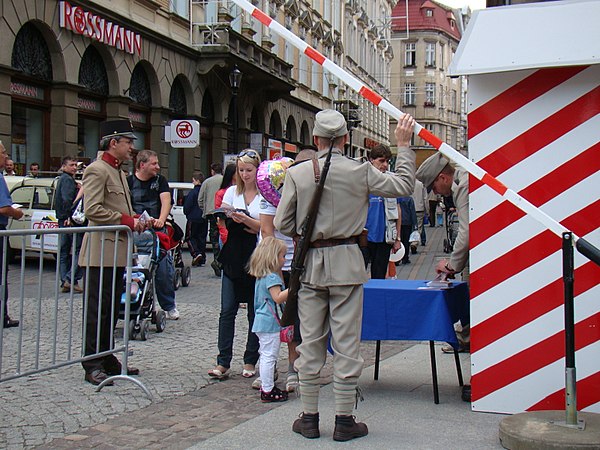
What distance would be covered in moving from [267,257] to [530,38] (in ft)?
7.16

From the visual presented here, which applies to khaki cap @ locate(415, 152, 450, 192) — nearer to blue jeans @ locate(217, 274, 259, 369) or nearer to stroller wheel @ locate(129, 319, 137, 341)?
blue jeans @ locate(217, 274, 259, 369)

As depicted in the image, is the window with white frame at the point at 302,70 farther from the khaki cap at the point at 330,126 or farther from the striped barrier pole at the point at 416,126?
the striped barrier pole at the point at 416,126

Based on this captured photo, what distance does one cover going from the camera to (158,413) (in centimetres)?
566

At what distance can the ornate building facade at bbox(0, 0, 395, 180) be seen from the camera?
2014cm

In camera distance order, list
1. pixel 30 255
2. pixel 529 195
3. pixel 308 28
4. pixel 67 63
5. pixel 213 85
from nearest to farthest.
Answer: pixel 529 195
pixel 30 255
pixel 67 63
pixel 213 85
pixel 308 28

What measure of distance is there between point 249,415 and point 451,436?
134 centimetres

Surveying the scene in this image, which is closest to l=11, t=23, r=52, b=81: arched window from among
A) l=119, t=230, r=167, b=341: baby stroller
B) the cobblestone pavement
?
l=119, t=230, r=167, b=341: baby stroller

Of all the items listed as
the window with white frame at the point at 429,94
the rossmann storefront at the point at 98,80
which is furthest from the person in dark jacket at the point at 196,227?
the window with white frame at the point at 429,94

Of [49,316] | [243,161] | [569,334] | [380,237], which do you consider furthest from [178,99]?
[569,334]

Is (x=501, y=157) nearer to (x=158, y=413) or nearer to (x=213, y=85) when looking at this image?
(x=158, y=413)

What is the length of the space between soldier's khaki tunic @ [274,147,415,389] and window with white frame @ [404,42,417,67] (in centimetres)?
8260

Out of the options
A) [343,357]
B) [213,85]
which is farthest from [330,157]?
[213,85]

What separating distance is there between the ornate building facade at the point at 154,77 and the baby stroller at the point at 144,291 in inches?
429

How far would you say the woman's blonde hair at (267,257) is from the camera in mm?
5875
